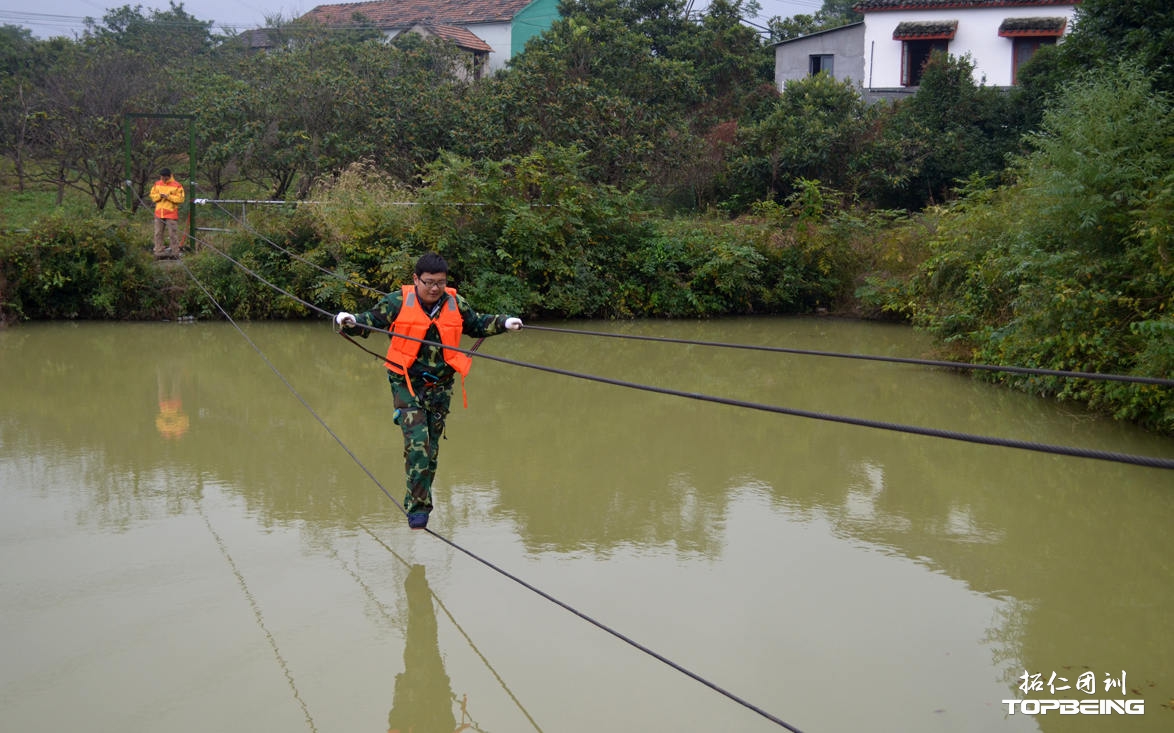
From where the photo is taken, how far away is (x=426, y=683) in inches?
185

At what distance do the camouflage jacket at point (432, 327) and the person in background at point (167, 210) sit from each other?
11.4m

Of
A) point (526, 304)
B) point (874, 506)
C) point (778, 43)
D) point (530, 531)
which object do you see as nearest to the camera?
point (530, 531)

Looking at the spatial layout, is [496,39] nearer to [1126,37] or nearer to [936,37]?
[936,37]

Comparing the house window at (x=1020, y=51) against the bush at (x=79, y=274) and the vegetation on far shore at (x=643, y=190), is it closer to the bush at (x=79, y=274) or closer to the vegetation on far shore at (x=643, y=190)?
the vegetation on far shore at (x=643, y=190)

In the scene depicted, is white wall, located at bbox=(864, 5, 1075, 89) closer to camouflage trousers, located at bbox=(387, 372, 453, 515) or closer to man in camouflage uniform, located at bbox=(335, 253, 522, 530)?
man in camouflage uniform, located at bbox=(335, 253, 522, 530)

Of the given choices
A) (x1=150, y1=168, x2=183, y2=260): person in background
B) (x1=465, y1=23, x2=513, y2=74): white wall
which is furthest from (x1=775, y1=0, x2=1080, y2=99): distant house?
(x1=150, y1=168, x2=183, y2=260): person in background

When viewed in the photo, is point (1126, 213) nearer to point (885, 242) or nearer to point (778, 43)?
point (885, 242)

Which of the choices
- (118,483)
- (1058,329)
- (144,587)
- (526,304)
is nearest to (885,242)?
(526,304)

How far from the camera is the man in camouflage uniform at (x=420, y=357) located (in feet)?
20.2

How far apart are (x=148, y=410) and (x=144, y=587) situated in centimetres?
542

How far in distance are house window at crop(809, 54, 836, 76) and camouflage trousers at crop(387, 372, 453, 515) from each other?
93.3ft

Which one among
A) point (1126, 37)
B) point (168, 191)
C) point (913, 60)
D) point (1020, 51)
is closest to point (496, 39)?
point (913, 60)

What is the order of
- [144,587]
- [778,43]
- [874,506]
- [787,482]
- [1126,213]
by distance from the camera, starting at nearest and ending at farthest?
[144,587] < [874,506] < [787,482] < [1126,213] < [778,43]

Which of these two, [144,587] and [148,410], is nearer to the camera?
[144,587]
